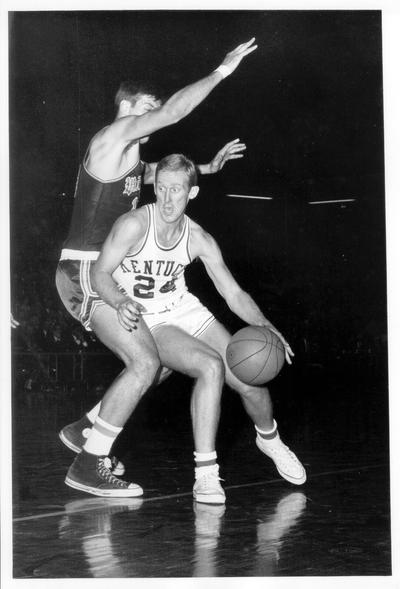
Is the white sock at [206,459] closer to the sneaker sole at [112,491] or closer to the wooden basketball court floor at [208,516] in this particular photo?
the wooden basketball court floor at [208,516]

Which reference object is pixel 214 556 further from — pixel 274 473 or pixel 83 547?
pixel 274 473

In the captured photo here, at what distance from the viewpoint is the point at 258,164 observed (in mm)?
11508

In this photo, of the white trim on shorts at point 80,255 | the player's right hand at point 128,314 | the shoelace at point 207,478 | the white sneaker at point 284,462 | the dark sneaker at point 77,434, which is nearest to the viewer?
the player's right hand at point 128,314

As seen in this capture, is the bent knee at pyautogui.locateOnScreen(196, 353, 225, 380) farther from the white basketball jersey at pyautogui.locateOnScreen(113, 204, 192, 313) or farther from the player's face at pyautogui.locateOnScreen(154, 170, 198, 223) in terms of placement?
the player's face at pyautogui.locateOnScreen(154, 170, 198, 223)

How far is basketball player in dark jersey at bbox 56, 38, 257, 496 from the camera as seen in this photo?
11.2 feet

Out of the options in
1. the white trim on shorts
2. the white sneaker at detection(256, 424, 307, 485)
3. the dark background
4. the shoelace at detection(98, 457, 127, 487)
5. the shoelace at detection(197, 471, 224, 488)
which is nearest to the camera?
the shoelace at detection(197, 471, 224, 488)

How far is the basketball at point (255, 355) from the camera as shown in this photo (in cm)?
345

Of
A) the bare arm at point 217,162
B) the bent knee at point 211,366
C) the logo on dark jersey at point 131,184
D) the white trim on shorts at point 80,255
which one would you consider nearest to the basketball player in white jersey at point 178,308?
the bent knee at point 211,366

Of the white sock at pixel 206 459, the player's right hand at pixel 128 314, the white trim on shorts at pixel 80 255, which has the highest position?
the white trim on shorts at pixel 80 255

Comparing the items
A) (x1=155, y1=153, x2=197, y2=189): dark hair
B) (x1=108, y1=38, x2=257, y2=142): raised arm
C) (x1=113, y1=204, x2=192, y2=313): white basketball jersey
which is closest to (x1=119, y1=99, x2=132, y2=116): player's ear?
(x1=108, y1=38, x2=257, y2=142): raised arm

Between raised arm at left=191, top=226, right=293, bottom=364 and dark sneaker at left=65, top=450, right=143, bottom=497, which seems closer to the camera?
dark sneaker at left=65, top=450, right=143, bottom=497

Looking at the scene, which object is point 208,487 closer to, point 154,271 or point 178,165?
point 154,271

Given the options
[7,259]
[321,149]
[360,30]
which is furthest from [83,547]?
[321,149]
